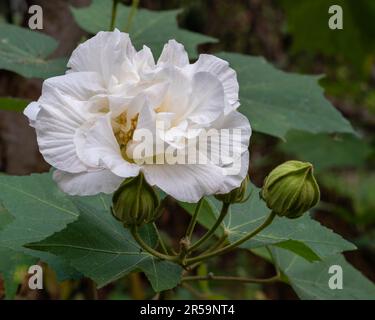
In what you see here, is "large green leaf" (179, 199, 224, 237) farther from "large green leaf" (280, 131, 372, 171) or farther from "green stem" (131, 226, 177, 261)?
"large green leaf" (280, 131, 372, 171)

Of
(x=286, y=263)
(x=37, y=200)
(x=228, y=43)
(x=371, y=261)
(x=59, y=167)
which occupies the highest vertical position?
Result: (x=59, y=167)

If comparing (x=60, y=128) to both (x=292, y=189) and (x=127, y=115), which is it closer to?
(x=127, y=115)

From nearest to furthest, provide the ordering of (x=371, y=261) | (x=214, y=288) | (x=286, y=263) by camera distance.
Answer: (x=286, y=263)
(x=214, y=288)
(x=371, y=261)

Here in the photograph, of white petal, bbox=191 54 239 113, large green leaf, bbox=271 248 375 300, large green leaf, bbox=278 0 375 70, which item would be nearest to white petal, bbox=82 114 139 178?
white petal, bbox=191 54 239 113

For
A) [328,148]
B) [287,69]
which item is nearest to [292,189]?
[328,148]

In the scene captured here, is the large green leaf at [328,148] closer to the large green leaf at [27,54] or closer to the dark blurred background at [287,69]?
the dark blurred background at [287,69]
